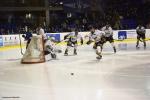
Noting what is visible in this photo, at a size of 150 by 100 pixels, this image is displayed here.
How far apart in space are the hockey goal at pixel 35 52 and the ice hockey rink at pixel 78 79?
309 millimetres

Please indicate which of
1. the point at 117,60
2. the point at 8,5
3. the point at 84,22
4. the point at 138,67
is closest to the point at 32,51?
the point at 117,60

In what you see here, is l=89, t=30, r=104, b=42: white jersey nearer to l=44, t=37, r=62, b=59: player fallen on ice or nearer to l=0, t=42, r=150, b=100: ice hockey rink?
l=0, t=42, r=150, b=100: ice hockey rink

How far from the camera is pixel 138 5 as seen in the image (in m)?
31.2

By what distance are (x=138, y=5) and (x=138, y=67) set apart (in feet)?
62.9

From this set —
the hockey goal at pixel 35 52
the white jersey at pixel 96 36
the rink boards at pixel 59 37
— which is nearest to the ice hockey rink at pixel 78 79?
the hockey goal at pixel 35 52

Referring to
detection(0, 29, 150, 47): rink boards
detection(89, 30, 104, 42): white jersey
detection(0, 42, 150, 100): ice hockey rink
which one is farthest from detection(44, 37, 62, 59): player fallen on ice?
detection(0, 29, 150, 47): rink boards

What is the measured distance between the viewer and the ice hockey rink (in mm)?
8438

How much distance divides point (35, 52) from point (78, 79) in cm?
463

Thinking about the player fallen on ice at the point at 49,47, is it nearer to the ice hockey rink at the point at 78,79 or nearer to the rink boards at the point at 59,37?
the ice hockey rink at the point at 78,79

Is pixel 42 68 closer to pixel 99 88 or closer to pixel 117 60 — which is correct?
pixel 117 60

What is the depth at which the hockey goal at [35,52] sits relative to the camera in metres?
14.7

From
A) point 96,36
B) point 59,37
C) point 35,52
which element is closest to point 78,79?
point 35,52

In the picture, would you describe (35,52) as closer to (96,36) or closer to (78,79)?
(96,36)

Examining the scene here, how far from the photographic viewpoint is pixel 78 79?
1066 centimetres
